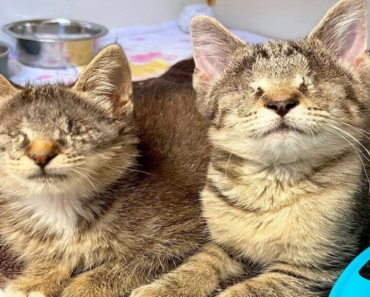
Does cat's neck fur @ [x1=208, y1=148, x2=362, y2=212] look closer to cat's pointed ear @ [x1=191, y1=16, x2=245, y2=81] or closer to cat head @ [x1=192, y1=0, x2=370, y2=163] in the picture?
cat head @ [x1=192, y1=0, x2=370, y2=163]

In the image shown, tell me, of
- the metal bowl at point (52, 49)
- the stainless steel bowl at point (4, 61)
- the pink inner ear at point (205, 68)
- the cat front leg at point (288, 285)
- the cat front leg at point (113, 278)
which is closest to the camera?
the cat front leg at point (288, 285)

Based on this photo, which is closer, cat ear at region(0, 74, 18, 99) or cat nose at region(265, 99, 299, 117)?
cat nose at region(265, 99, 299, 117)

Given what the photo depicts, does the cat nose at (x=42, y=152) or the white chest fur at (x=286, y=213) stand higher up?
the cat nose at (x=42, y=152)

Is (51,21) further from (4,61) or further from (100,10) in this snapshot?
(4,61)

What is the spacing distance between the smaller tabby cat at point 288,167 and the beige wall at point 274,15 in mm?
1823

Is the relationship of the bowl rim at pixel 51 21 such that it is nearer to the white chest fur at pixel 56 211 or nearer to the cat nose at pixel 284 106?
the white chest fur at pixel 56 211

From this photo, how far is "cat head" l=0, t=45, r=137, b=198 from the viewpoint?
1395mm

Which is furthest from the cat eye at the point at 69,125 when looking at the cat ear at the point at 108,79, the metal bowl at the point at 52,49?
the metal bowl at the point at 52,49

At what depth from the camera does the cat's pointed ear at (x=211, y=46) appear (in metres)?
1.59

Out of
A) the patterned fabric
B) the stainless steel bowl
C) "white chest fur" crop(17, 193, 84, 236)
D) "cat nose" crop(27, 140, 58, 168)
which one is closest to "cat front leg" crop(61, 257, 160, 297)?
"white chest fur" crop(17, 193, 84, 236)

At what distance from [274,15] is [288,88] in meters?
2.55

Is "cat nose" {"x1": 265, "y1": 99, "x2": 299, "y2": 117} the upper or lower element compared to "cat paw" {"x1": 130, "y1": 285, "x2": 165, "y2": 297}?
upper

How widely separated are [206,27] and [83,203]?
0.63m

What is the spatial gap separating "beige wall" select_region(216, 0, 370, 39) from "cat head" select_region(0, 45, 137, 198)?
6.48ft
